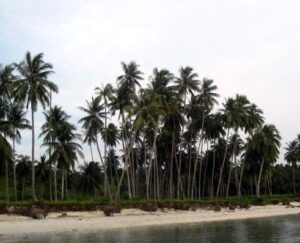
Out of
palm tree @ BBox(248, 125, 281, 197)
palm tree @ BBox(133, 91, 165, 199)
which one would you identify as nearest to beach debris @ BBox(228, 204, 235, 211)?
palm tree @ BBox(133, 91, 165, 199)

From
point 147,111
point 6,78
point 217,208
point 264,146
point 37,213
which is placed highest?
point 6,78

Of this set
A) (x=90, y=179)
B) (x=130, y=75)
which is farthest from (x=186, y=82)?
(x=90, y=179)

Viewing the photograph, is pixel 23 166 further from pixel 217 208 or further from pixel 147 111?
pixel 217 208

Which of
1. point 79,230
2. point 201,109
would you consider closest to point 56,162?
point 201,109

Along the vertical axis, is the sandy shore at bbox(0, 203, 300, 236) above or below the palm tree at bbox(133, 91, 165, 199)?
below

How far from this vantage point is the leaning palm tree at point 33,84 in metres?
54.6

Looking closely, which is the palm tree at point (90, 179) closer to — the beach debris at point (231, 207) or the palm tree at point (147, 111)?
the palm tree at point (147, 111)

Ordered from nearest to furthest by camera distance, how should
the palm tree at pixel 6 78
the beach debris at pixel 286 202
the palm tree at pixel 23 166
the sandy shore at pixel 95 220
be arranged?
the sandy shore at pixel 95 220, the palm tree at pixel 6 78, the beach debris at pixel 286 202, the palm tree at pixel 23 166

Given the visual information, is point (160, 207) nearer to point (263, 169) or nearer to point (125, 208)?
point (125, 208)

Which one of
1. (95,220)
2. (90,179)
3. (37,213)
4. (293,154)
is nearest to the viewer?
(37,213)

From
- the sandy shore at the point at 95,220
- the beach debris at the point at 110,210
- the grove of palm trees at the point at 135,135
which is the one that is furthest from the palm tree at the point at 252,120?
the beach debris at the point at 110,210

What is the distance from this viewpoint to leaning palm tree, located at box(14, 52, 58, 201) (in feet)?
179

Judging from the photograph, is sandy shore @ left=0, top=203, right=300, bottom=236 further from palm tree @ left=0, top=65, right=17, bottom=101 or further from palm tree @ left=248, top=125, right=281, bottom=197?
palm tree @ left=248, top=125, right=281, bottom=197

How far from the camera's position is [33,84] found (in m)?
54.8
